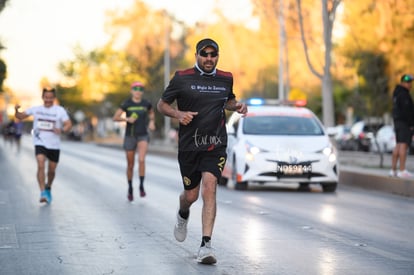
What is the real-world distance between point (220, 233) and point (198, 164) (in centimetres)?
231

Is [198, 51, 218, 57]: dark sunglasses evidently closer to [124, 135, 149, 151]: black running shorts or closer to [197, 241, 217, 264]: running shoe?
[197, 241, 217, 264]: running shoe

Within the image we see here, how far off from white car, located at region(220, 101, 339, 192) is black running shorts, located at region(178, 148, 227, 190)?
31.8 feet

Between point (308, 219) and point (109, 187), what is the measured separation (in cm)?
766

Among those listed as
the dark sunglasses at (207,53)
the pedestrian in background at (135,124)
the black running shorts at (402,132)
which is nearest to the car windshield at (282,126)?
the black running shorts at (402,132)

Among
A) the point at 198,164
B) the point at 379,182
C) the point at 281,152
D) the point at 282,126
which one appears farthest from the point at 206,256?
the point at 379,182

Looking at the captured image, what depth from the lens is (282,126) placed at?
20906 mm

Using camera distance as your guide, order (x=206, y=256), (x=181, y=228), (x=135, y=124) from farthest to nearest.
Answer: (x=135, y=124) < (x=181, y=228) < (x=206, y=256)

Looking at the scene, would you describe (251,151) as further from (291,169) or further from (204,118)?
(204,118)

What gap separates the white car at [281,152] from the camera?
64.0 feet

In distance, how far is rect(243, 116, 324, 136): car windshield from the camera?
67.9 ft

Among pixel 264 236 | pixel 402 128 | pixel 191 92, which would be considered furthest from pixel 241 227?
pixel 402 128

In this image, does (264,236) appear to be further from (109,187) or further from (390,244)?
(109,187)

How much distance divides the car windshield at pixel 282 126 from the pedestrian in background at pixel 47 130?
17.4 feet

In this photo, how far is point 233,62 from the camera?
218ft
